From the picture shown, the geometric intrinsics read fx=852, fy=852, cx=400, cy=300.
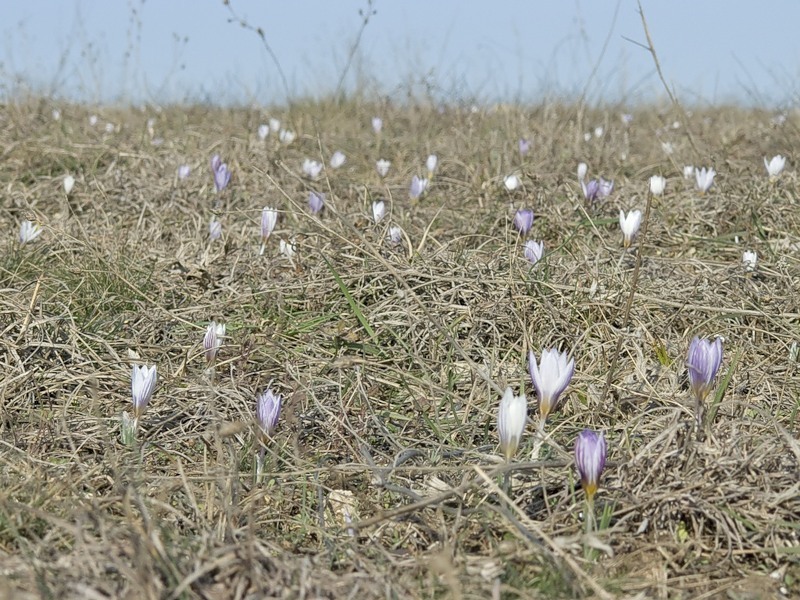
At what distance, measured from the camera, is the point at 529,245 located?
295cm

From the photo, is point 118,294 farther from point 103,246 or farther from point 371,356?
point 371,356

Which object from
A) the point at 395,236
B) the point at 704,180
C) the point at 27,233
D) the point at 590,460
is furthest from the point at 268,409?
the point at 704,180

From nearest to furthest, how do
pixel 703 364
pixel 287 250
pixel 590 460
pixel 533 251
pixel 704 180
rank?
pixel 590 460
pixel 703 364
pixel 533 251
pixel 287 250
pixel 704 180

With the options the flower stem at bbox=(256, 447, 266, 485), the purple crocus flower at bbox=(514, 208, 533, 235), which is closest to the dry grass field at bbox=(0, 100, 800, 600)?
the flower stem at bbox=(256, 447, 266, 485)

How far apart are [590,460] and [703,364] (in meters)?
0.38

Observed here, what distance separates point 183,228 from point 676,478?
274 centimetres

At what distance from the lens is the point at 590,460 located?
162 cm

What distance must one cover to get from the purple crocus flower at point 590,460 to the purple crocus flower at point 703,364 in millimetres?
322

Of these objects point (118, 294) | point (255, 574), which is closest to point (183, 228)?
point (118, 294)

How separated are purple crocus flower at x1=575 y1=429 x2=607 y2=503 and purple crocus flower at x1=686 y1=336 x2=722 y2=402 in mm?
322

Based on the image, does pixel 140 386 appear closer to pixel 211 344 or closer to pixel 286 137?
pixel 211 344

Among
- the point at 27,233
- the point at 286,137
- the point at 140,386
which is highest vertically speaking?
the point at 286,137

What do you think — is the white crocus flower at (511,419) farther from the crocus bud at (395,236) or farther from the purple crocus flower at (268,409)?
the crocus bud at (395,236)

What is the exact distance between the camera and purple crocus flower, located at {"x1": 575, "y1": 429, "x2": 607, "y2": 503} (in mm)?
1614
